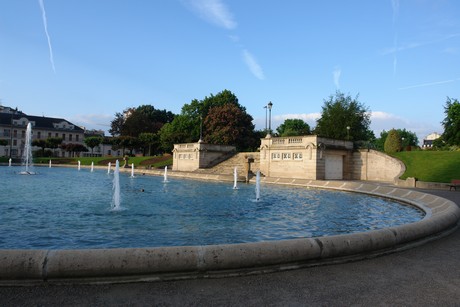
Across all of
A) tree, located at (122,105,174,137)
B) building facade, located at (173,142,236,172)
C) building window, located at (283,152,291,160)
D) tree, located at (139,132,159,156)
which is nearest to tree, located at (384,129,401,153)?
building window, located at (283,152,291,160)

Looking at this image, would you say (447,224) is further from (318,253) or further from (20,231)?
(20,231)

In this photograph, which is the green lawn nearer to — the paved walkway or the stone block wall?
the stone block wall

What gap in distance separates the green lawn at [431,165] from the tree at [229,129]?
110 feet

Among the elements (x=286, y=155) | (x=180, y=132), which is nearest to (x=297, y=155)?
(x=286, y=155)

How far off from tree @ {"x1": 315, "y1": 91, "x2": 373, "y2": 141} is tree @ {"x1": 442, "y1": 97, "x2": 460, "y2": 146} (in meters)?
11.8

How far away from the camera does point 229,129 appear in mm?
69500

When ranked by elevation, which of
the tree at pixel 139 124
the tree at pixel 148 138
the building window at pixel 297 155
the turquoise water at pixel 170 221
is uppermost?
the tree at pixel 139 124

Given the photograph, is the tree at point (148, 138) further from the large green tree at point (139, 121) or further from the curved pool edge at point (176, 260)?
the curved pool edge at point (176, 260)

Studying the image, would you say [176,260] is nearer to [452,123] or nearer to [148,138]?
[452,123]

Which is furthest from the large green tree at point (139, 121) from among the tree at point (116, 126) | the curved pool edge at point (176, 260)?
the curved pool edge at point (176, 260)

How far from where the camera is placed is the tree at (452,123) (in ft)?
156

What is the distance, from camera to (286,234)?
10.6 m

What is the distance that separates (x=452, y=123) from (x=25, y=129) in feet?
367

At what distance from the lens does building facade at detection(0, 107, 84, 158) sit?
110m
